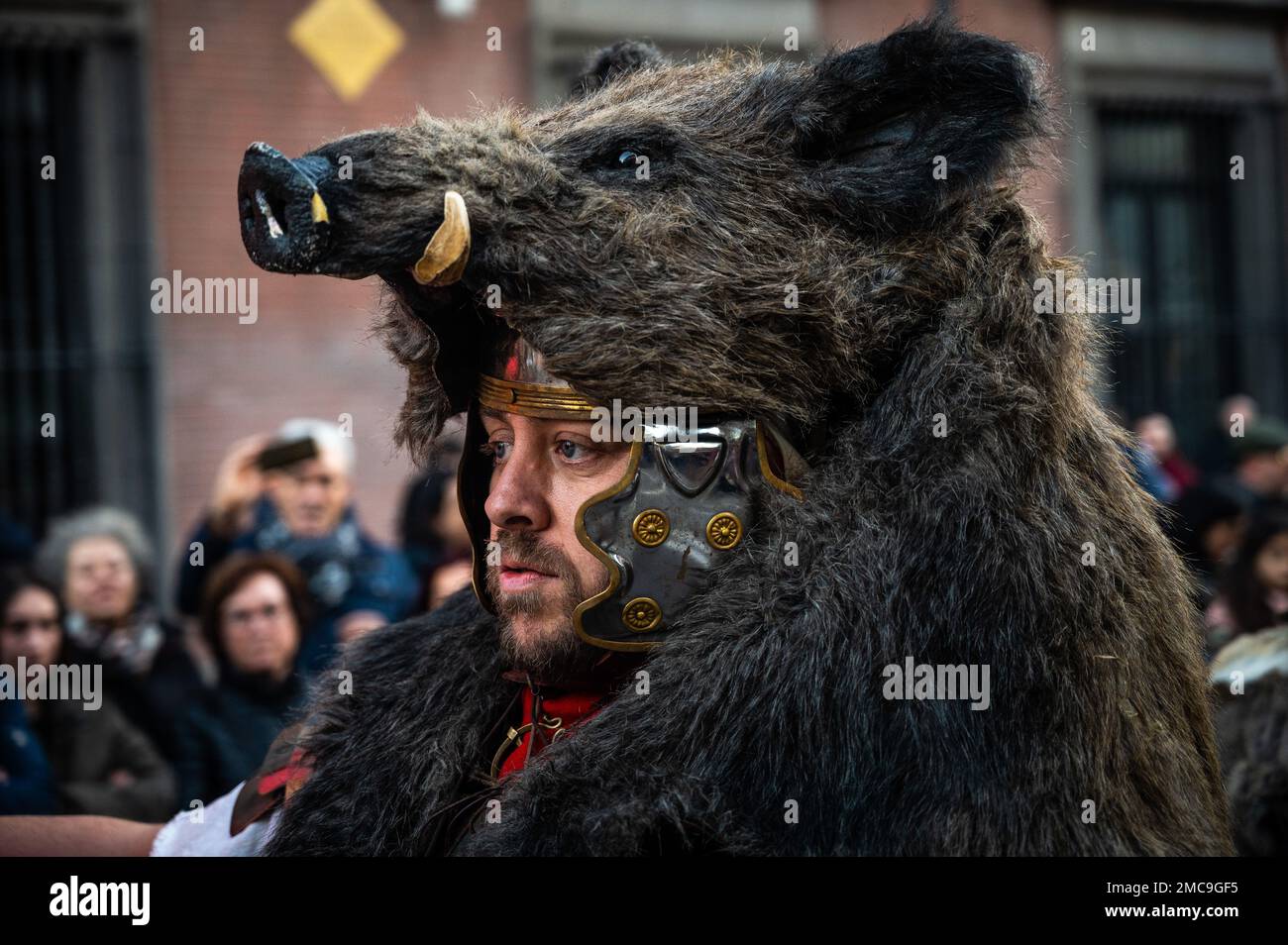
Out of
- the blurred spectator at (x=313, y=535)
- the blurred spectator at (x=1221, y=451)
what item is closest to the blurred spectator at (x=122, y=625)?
the blurred spectator at (x=313, y=535)

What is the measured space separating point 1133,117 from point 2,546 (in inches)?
339

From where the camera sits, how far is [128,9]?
7.69m

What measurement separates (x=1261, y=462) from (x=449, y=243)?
6070mm

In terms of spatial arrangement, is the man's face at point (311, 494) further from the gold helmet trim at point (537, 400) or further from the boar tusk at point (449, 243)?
the boar tusk at point (449, 243)

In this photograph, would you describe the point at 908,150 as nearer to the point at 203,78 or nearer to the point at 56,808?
the point at 56,808

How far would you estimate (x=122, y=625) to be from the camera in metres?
4.84

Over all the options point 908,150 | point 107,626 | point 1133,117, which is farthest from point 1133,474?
point 1133,117

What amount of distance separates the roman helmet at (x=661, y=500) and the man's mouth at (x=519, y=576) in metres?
0.11

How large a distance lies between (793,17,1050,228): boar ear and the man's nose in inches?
25.2

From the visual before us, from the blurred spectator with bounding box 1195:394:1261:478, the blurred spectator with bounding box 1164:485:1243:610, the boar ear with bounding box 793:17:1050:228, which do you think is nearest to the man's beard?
the boar ear with bounding box 793:17:1050:228

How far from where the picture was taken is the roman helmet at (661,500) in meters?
2.23

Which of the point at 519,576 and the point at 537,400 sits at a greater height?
the point at 537,400

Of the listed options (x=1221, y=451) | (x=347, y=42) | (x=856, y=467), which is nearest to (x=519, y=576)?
(x=856, y=467)

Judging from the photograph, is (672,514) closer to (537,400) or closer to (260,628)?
(537,400)
